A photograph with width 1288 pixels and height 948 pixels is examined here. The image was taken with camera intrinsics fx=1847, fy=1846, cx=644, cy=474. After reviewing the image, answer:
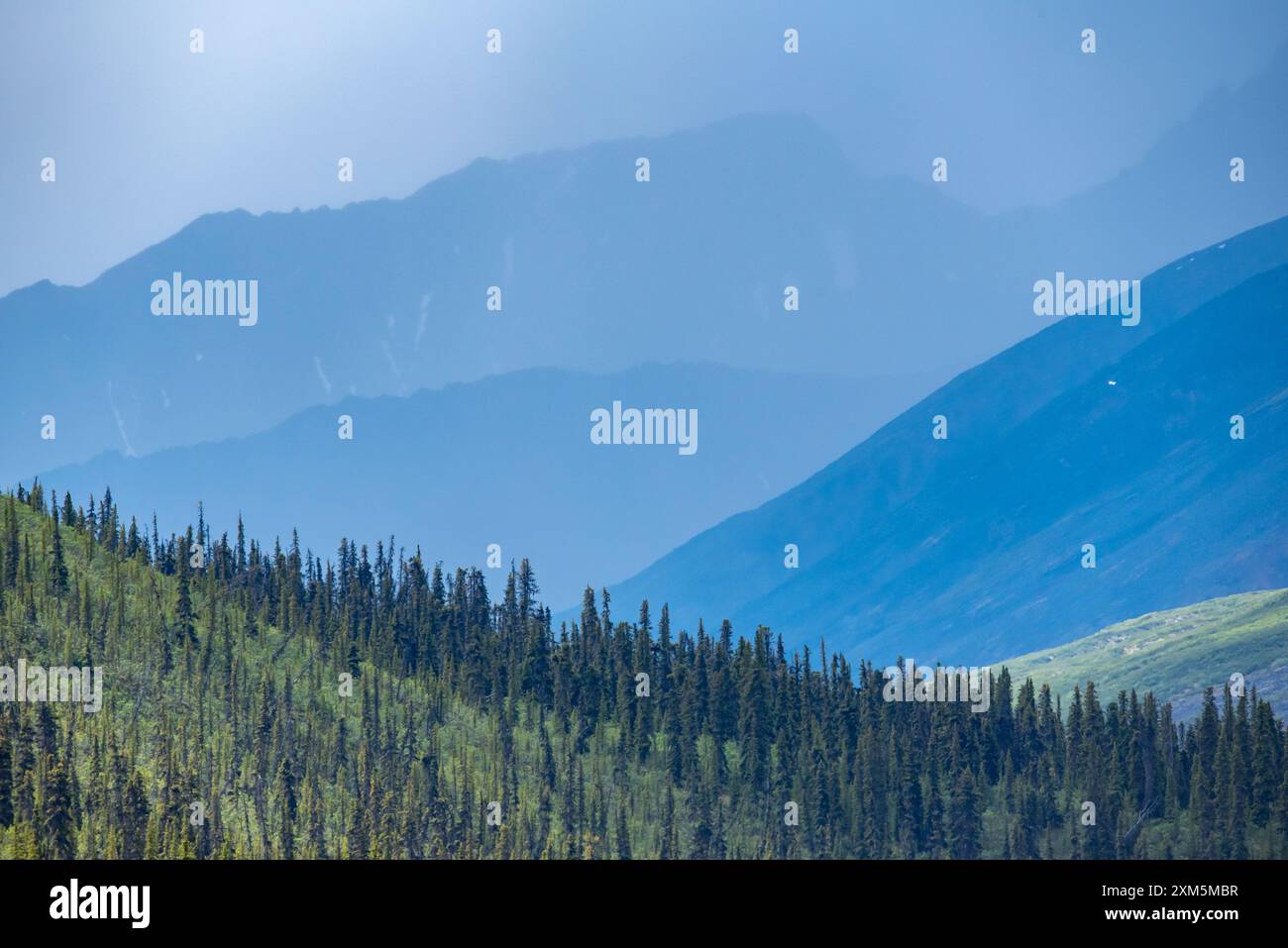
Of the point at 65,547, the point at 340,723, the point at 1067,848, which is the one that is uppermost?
the point at 65,547
